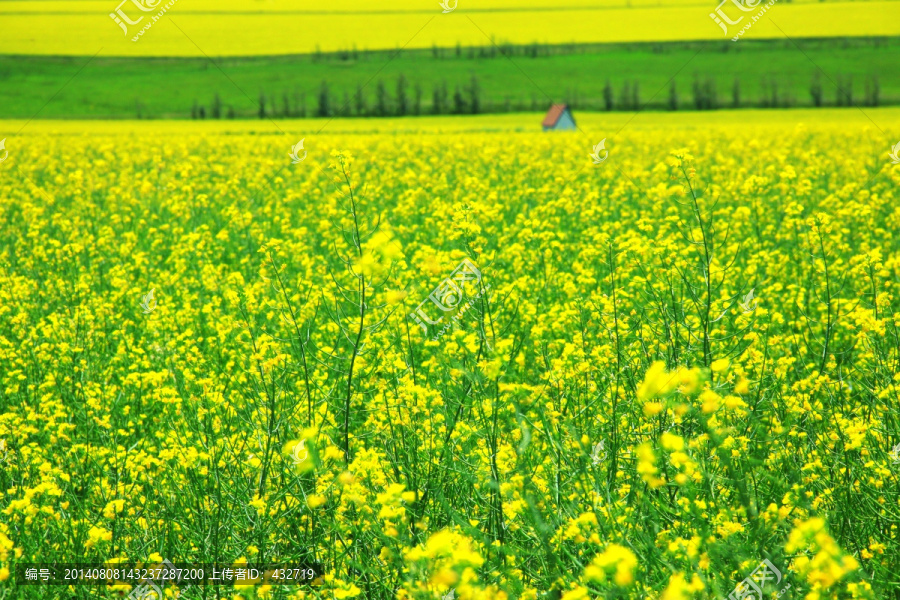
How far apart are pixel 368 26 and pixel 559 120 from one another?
79.8ft

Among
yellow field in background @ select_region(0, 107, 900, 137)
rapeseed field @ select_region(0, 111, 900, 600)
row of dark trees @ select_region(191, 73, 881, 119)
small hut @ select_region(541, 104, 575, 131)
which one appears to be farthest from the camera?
row of dark trees @ select_region(191, 73, 881, 119)

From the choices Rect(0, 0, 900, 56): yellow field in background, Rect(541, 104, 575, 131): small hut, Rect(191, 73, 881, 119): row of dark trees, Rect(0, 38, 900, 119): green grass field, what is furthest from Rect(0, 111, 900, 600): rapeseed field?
Rect(0, 0, 900, 56): yellow field in background

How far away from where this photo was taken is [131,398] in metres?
4.47

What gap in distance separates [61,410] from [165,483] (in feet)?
2.49

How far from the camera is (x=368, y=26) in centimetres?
5516

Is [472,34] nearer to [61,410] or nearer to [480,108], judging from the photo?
[480,108]

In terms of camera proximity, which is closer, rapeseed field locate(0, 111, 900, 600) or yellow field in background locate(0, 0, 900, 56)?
rapeseed field locate(0, 111, 900, 600)

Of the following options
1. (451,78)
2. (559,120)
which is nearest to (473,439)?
(559,120)

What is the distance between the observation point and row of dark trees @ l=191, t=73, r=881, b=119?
41594 mm

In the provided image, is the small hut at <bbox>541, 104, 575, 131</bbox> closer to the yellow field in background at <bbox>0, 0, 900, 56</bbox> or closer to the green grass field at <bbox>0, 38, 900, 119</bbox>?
the green grass field at <bbox>0, 38, 900, 119</bbox>

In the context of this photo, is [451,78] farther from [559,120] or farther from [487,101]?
[559,120]

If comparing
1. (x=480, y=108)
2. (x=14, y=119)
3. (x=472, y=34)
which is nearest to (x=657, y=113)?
(x=480, y=108)

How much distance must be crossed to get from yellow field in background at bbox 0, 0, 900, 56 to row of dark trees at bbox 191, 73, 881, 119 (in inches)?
301

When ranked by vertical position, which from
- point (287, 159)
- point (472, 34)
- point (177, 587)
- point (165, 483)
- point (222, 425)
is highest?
point (472, 34)
